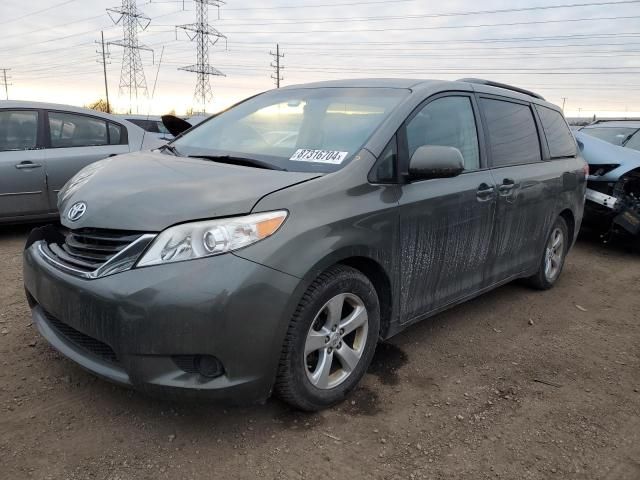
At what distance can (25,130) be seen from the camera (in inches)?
231

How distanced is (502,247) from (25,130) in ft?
16.5

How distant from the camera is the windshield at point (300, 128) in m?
3.02

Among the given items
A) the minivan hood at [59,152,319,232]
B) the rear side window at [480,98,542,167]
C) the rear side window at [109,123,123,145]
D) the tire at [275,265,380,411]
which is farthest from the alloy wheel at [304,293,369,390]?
the rear side window at [109,123,123,145]

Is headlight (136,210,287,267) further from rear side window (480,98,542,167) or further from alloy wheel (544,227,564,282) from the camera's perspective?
alloy wheel (544,227,564,282)

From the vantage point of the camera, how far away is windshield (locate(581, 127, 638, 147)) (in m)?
8.16

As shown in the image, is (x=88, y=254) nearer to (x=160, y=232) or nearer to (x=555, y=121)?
(x=160, y=232)

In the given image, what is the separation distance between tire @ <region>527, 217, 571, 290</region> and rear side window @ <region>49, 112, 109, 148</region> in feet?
16.3

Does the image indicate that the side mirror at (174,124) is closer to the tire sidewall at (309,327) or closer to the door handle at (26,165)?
the door handle at (26,165)

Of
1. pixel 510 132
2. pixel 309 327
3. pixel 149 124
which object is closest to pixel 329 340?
pixel 309 327

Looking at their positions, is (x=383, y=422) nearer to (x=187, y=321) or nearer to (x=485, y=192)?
(x=187, y=321)

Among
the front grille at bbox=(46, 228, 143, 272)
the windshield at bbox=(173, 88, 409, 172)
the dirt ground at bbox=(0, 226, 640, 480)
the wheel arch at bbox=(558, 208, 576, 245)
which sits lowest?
the dirt ground at bbox=(0, 226, 640, 480)

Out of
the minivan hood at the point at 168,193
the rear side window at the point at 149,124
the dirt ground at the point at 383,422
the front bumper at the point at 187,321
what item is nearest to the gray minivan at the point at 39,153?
the dirt ground at the point at 383,422

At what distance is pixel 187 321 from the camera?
2232 millimetres

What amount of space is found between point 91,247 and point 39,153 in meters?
3.98
